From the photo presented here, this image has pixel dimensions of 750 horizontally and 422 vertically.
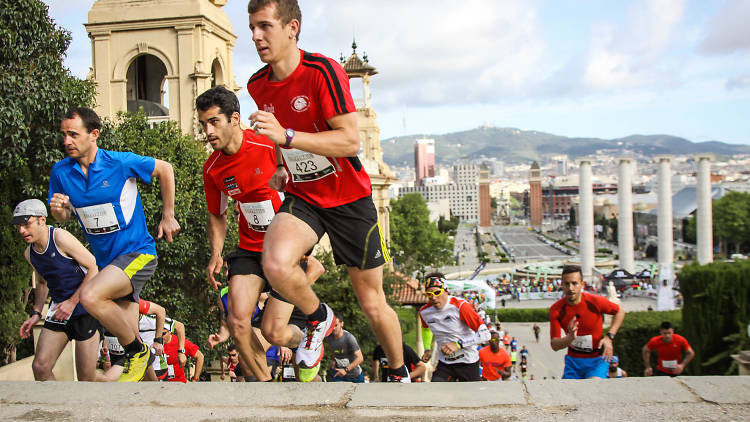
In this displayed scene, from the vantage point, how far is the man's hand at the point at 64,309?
6176 mm

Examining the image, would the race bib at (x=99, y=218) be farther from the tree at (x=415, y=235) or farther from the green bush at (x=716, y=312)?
the tree at (x=415, y=235)

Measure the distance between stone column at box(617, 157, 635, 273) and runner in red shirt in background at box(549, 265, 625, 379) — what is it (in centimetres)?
7070

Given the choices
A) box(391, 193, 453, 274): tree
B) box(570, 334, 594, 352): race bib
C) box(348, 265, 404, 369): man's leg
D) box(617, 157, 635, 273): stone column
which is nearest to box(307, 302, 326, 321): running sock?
box(348, 265, 404, 369): man's leg

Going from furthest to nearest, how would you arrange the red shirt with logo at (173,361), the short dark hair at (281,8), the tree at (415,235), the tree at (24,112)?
the tree at (415,235)
the tree at (24,112)
the red shirt with logo at (173,361)
the short dark hair at (281,8)

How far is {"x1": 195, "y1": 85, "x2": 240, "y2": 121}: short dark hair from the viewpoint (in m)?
6.02

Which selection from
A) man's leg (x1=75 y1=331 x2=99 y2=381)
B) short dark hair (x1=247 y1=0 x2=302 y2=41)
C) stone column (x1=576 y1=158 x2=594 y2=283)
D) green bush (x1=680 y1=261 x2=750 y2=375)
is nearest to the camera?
short dark hair (x1=247 y1=0 x2=302 y2=41)

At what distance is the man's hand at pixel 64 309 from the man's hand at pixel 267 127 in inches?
114

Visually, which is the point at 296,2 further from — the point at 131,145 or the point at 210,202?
the point at 131,145

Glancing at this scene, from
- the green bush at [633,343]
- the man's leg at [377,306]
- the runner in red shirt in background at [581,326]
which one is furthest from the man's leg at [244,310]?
the green bush at [633,343]

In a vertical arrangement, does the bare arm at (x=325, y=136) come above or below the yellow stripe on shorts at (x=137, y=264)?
above

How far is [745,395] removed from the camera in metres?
4.64

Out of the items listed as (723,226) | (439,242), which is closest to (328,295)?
(439,242)

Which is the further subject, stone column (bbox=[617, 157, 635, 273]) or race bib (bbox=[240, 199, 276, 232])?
A: stone column (bbox=[617, 157, 635, 273])

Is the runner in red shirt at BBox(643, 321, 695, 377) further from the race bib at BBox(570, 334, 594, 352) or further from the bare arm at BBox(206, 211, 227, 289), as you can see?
the bare arm at BBox(206, 211, 227, 289)
